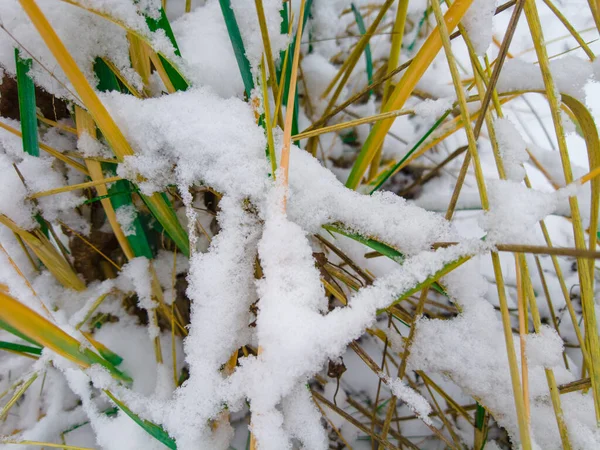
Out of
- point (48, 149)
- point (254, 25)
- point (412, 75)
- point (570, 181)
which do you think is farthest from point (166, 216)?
point (570, 181)

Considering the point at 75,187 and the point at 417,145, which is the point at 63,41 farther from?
the point at 417,145

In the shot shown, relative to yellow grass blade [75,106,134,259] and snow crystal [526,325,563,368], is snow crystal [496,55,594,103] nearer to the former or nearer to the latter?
snow crystal [526,325,563,368]

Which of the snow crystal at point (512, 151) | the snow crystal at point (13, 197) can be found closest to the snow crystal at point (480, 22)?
the snow crystal at point (512, 151)

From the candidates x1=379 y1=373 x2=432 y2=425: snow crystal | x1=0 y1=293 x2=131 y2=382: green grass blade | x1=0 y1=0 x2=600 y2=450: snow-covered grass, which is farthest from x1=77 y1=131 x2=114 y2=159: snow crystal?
x1=379 y1=373 x2=432 y2=425: snow crystal

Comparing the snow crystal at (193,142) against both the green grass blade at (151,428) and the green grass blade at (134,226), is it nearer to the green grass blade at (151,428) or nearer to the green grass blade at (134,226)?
the green grass blade at (134,226)

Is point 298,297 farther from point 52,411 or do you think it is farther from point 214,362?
point 52,411

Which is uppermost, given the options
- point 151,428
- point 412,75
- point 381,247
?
point 412,75

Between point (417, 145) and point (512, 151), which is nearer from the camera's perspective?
point (512, 151)
